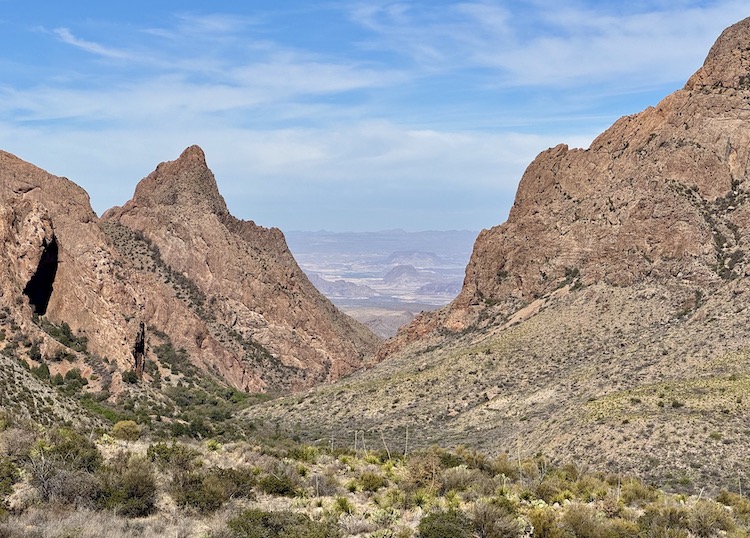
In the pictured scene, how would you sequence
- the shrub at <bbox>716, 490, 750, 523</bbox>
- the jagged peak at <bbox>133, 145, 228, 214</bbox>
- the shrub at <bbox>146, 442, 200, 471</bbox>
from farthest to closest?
the jagged peak at <bbox>133, 145, 228, 214</bbox> → the shrub at <bbox>716, 490, 750, 523</bbox> → the shrub at <bbox>146, 442, 200, 471</bbox>

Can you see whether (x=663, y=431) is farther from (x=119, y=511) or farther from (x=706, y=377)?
(x=119, y=511)

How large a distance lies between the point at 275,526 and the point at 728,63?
311 ft

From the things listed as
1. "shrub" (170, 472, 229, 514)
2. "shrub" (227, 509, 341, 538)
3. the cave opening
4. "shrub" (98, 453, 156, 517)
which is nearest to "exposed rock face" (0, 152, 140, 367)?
the cave opening

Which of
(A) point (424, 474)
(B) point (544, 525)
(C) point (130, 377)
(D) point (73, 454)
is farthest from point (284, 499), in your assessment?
(C) point (130, 377)

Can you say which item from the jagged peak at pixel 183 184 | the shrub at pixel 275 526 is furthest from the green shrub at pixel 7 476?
the jagged peak at pixel 183 184

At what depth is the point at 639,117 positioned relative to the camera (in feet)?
312

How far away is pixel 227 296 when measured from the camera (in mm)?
119938

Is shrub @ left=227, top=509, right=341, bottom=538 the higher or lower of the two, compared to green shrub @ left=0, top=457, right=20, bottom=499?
lower

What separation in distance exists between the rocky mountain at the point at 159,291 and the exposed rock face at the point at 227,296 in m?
0.24

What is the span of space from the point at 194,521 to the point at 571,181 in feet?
282

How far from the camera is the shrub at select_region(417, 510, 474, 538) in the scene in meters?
17.3

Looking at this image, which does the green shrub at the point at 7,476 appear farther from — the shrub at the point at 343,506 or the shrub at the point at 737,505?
the shrub at the point at 737,505

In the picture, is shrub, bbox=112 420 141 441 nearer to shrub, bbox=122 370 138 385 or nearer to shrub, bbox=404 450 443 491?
shrub, bbox=404 450 443 491

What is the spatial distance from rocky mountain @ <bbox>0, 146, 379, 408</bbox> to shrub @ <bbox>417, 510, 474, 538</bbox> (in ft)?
153
